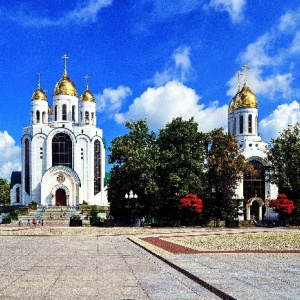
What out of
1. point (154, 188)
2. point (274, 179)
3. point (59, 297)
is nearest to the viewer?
point (59, 297)

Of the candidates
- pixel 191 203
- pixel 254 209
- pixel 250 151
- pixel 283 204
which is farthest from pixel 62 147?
pixel 283 204

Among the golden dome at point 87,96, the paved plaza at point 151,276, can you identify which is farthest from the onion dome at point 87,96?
the paved plaza at point 151,276

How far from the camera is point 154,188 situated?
45.6 meters

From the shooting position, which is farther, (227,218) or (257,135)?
(257,135)

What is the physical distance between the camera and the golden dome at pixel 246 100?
7094 cm

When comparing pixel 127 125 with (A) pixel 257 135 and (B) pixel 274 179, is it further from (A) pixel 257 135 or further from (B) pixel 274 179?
(A) pixel 257 135

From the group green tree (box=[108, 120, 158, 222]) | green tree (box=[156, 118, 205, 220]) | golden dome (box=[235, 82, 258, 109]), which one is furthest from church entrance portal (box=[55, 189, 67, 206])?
golden dome (box=[235, 82, 258, 109])

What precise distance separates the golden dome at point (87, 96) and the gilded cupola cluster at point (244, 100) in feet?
62.6

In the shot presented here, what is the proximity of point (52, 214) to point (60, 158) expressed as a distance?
11.1 meters

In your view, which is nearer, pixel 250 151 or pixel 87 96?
pixel 250 151

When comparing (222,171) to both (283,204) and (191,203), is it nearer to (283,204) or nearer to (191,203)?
(191,203)

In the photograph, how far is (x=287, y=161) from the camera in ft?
168

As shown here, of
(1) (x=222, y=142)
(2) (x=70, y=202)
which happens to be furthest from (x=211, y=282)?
(2) (x=70, y=202)

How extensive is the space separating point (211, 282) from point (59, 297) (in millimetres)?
3003
